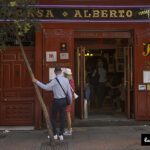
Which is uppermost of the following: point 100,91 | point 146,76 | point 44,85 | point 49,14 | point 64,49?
point 49,14

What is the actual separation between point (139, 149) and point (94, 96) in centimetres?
642

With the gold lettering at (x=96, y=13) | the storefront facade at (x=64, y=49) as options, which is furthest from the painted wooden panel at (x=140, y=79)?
the gold lettering at (x=96, y=13)

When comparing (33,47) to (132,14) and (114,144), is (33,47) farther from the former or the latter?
(114,144)

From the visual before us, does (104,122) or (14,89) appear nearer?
(14,89)

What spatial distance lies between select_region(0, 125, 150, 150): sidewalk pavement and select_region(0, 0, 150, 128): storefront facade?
0.73 m

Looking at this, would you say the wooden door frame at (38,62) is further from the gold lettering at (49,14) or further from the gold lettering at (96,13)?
the gold lettering at (96,13)

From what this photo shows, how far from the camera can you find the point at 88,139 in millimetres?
7824

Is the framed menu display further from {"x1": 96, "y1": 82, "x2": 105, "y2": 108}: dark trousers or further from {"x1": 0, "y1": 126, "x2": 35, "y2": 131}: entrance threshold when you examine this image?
{"x1": 0, "y1": 126, "x2": 35, "y2": 131}: entrance threshold

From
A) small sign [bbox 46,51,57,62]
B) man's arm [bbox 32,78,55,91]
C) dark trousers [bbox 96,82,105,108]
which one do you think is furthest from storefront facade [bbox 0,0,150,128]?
dark trousers [bbox 96,82,105,108]

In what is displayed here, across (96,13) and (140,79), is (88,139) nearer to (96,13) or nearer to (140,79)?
(140,79)

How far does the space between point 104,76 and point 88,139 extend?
14.9 feet

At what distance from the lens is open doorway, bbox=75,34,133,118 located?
31.7 ft

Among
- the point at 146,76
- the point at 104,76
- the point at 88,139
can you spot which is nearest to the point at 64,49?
the point at 146,76

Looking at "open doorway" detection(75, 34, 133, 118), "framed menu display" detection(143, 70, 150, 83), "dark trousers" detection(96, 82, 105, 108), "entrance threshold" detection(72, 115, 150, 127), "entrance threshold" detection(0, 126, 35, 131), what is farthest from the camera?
"dark trousers" detection(96, 82, 105, 108)
